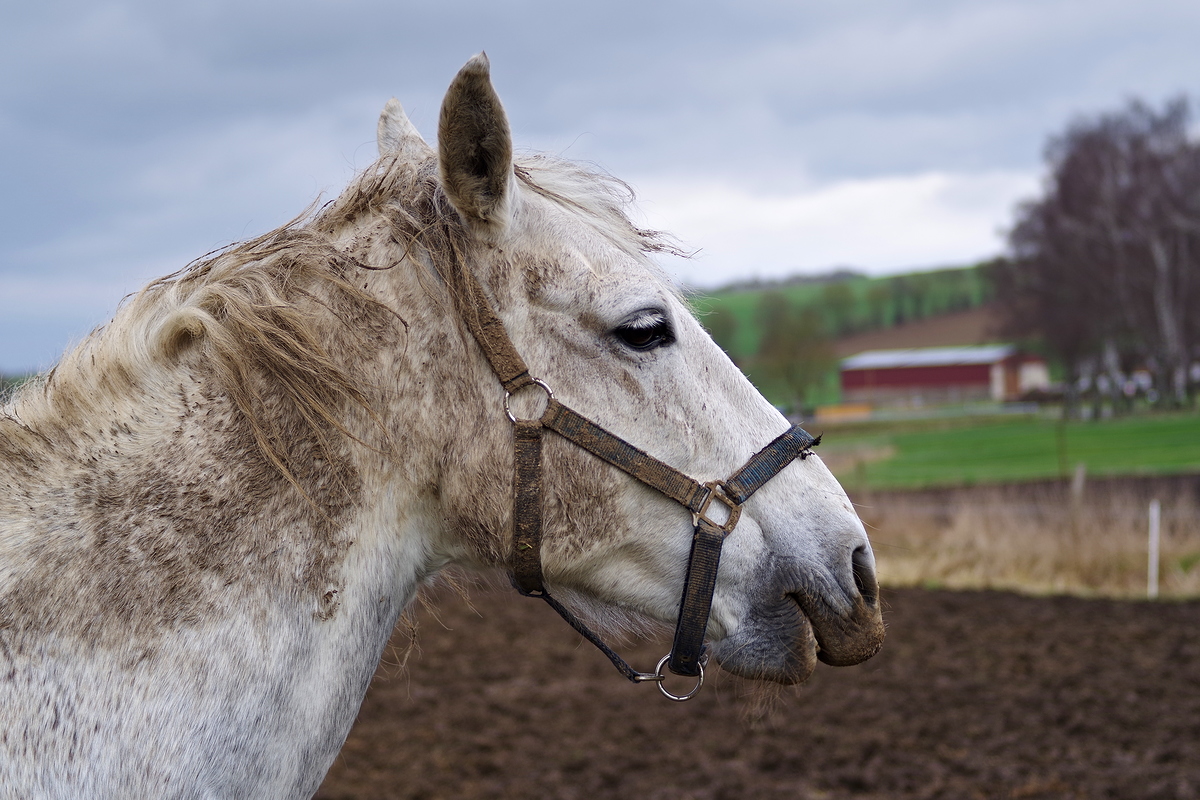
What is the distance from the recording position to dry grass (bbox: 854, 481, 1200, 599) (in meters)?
11.2

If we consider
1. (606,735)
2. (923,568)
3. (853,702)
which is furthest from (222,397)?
(923,568)

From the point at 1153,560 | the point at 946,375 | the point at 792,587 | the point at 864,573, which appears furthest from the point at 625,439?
the point at 946,375

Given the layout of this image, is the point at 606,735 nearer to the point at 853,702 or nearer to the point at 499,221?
the point at 853,702

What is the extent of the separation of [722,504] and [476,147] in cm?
88

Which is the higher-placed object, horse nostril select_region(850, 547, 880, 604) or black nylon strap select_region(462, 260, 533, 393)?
black nylon strap select_region(462, 260, 533, 393)

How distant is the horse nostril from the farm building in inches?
2222

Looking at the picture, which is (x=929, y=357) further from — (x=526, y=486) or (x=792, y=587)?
(x=526, y=486)

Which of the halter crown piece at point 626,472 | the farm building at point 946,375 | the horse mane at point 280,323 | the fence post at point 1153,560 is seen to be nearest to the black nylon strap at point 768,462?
the halter crown piece at point 626,472

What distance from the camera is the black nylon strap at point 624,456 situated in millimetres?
1728

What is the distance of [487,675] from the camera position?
847cm

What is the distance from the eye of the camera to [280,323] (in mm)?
1691

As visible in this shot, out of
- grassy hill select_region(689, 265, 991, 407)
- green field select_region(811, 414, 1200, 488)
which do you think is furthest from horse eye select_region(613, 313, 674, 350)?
grassy hill select_region(689, 265, 991, 407)

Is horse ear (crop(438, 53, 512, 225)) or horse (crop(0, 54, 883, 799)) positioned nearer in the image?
horse (crop(0, 54, 883, 799))

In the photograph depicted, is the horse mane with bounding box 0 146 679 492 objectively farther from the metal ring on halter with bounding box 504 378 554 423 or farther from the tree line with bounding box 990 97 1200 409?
the tree line with bounding box 990 97 1200 409
